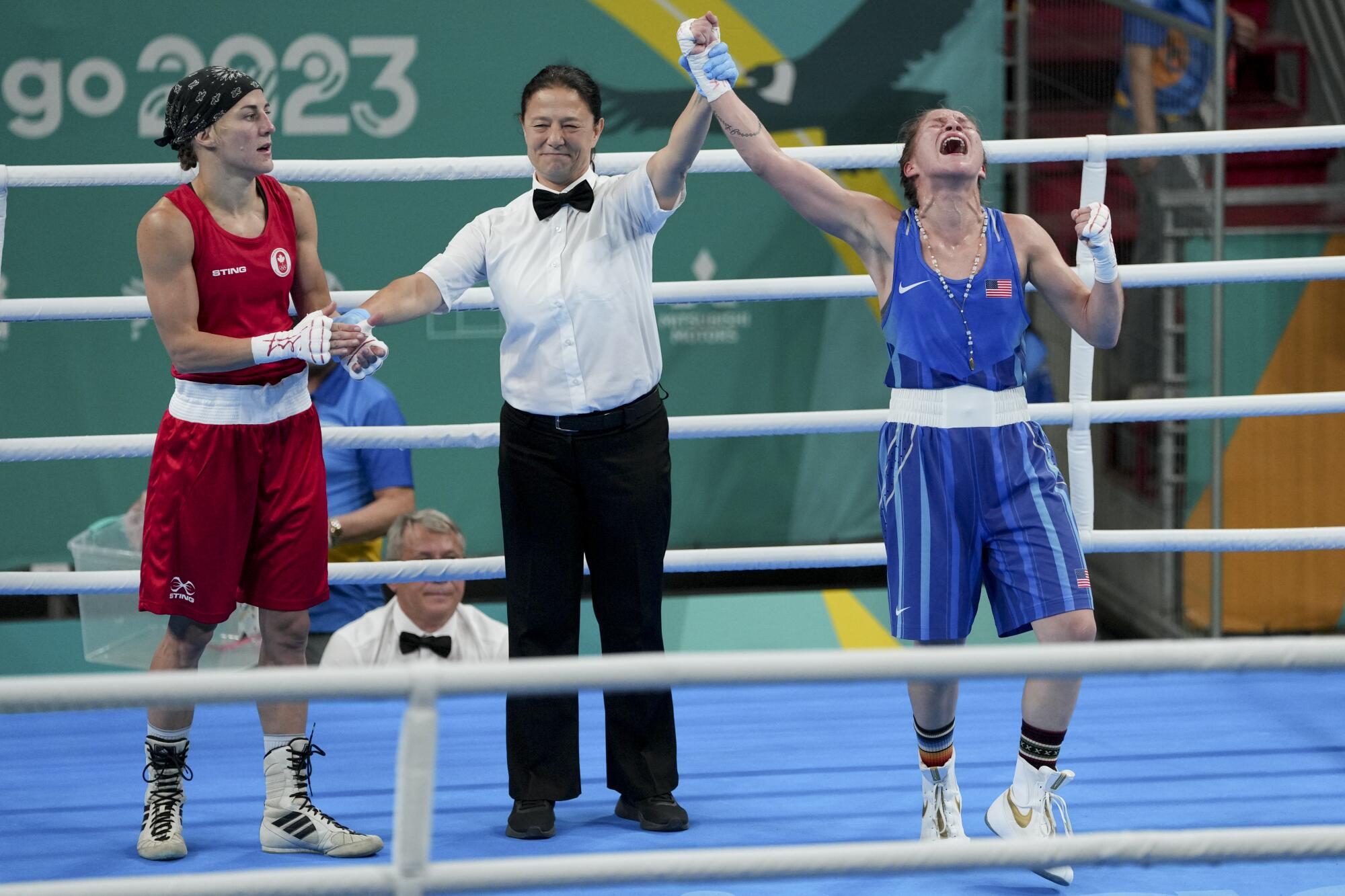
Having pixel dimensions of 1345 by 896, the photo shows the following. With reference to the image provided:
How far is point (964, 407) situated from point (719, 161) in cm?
87

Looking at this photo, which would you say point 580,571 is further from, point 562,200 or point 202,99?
point 202,99

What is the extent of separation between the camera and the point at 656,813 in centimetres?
263

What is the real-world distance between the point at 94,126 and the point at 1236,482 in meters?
4.02

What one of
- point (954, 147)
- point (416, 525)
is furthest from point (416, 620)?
point (954, 147)

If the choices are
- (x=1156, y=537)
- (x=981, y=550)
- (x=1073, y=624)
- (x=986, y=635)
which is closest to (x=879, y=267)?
(x=981, y=550)

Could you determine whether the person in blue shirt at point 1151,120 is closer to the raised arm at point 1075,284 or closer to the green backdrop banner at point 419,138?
the green backdrop banner at point 419,138

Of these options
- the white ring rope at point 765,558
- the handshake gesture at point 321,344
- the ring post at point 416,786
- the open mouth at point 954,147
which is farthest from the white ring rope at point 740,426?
the ring post at point 416,786

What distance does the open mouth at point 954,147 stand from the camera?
2436 millimetres

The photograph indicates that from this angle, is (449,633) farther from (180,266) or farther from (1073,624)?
(1073,624)

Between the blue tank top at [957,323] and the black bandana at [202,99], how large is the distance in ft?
4.07

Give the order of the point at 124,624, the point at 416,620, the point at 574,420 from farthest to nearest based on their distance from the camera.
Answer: the point at 124,624 < the point at 416,620 < the point at 574,420

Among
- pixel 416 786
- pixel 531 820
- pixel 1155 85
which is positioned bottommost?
pixel 531 820

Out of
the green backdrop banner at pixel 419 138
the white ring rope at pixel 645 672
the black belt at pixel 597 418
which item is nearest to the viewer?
the white ring rope at pixel 645 672

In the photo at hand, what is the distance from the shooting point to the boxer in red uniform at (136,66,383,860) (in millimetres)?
2475
